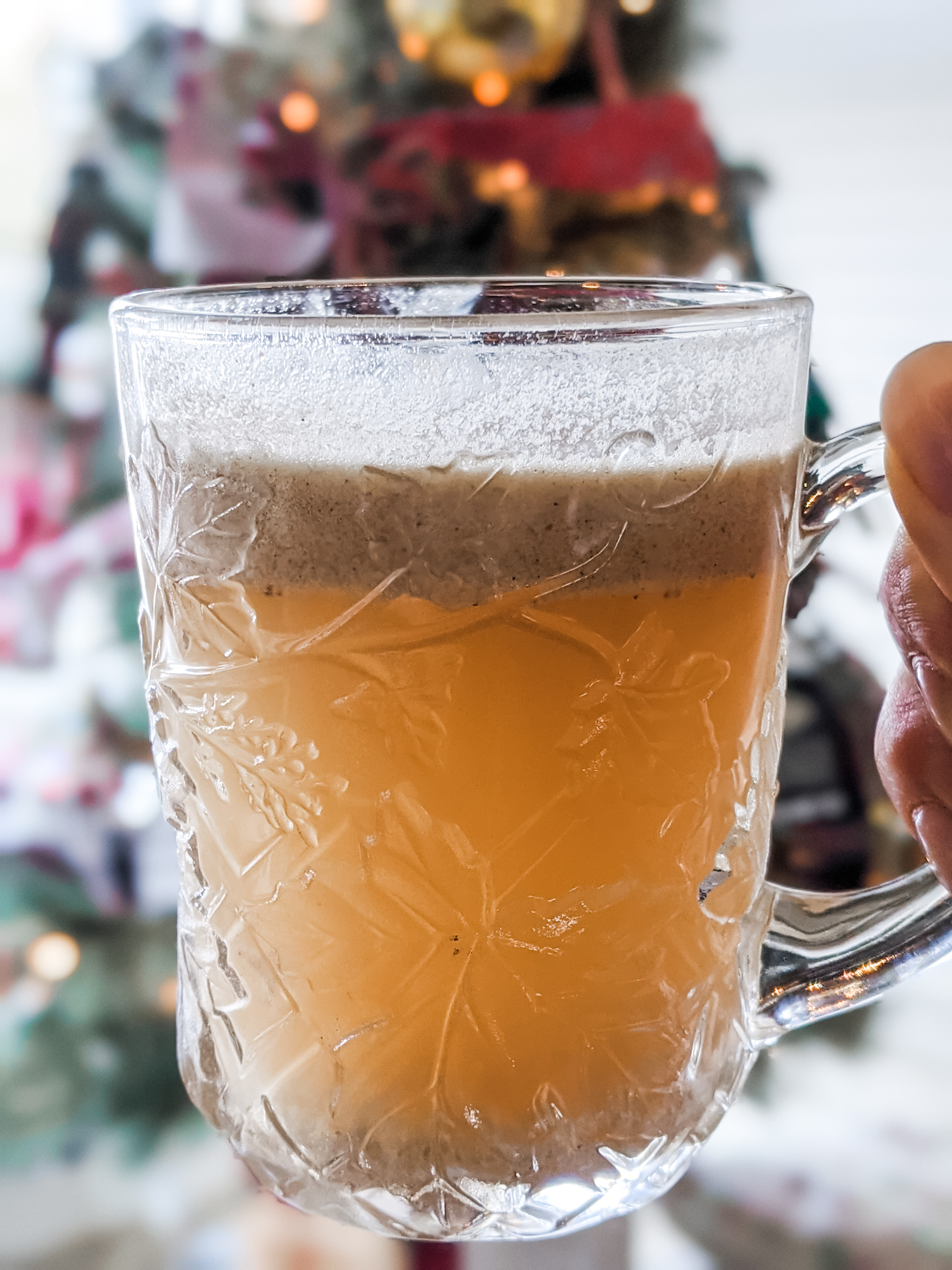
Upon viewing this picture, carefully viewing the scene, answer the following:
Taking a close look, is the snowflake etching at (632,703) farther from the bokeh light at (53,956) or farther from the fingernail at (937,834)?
the bokeh light at (53,956)

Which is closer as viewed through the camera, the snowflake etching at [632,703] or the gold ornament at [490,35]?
the snowflake etching at [632,703]

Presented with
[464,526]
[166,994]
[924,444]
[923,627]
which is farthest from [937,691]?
[166,994]

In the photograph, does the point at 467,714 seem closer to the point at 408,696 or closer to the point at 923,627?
the point at 408,696

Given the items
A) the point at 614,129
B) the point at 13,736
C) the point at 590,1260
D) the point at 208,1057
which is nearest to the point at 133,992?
the point at 13,736

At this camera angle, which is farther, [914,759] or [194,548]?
[914,759]

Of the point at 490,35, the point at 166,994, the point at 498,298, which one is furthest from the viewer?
the point at 166,994

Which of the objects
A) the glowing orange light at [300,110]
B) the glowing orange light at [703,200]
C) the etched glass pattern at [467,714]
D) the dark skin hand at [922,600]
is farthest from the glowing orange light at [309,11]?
the dark skin hand at [922,600]
